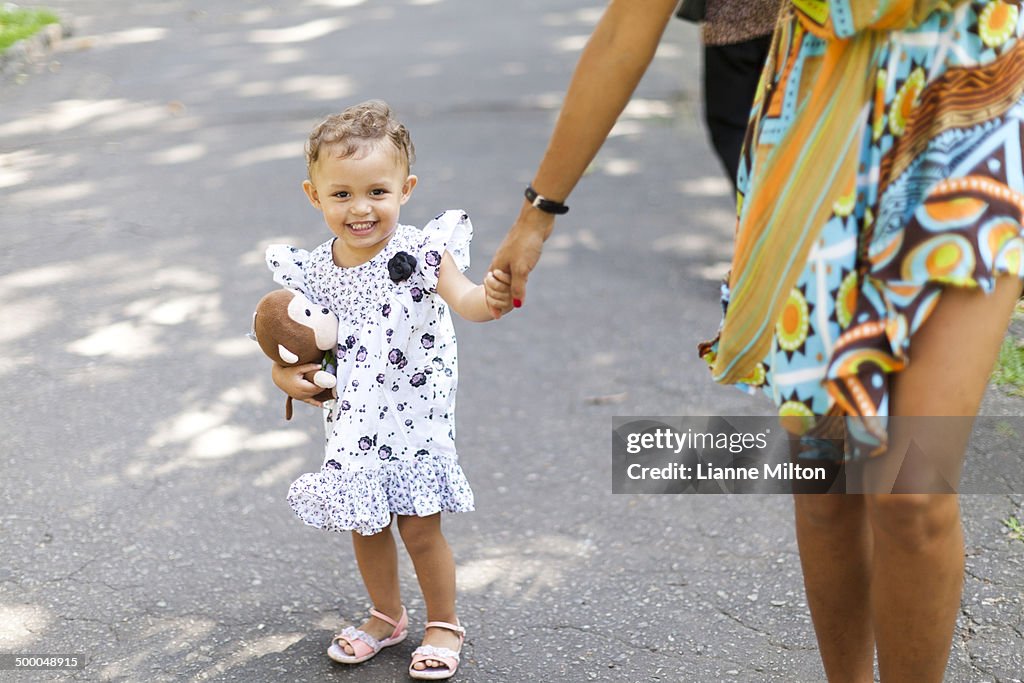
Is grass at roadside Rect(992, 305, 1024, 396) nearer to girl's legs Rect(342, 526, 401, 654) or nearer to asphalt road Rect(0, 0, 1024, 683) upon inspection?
asphalt road Rect(0, 0, 1024, 683)

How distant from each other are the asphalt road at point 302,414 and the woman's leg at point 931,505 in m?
0.73

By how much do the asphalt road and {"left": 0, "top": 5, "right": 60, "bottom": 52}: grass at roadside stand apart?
0.58 metres

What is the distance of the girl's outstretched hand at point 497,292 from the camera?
238cm

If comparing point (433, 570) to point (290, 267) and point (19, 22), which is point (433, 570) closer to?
point (290, 267)

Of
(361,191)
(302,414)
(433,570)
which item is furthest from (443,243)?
(302,414)

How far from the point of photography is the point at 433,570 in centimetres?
268

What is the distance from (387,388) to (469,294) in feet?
0.94

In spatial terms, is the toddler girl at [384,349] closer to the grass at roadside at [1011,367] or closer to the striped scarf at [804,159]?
the striped scarf at [804,159]

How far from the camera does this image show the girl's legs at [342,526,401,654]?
106 inches

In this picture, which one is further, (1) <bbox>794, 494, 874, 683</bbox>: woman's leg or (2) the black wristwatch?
(2) the black wristwatch

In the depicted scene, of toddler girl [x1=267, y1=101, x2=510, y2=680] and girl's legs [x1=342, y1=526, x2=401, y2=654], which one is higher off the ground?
toddler girl [x1=267, y1=101, x2=510, y2=680]

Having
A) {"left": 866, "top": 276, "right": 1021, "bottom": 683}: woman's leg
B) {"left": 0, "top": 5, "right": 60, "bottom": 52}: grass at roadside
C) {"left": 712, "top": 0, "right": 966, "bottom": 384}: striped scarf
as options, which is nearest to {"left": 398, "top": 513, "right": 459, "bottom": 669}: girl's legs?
{"left": 712, "top": 0, "right": 966, "bottom": 384}: striped scarf

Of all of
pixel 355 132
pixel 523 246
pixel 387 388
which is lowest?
pixel 387 388

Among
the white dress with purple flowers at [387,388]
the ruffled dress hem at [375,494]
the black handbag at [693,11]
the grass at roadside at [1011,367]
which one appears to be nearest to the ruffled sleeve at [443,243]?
the white dress with purple flowers at [387,388]
